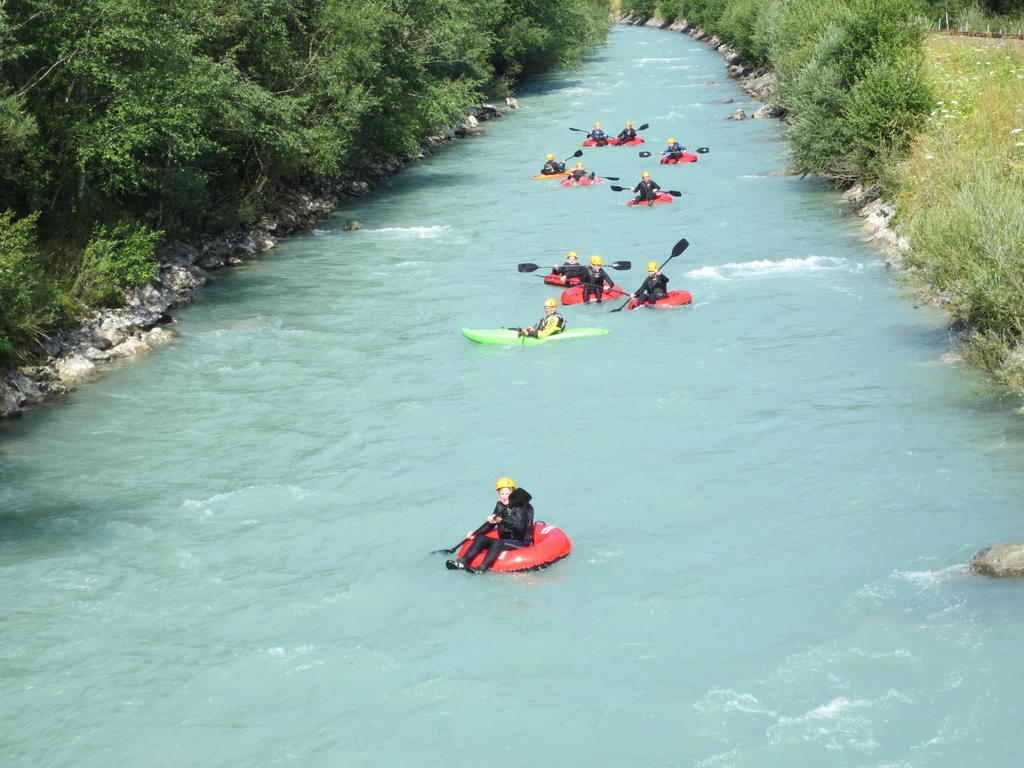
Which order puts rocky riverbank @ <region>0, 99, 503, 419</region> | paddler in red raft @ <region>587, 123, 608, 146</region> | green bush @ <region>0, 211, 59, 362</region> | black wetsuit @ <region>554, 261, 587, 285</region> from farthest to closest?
paddler in red raft @ <region>587, 123, 608, 146</region> < black wetsuit @ <region>554, 261, 587, 285</region> < rocky riverbank @ <region>0, 99, 503, 419</region> < green bush @ <region>0, 211, 59, 362</region>

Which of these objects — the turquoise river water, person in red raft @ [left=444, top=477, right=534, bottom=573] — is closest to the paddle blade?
the turquoise river water

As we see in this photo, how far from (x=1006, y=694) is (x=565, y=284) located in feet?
46.4

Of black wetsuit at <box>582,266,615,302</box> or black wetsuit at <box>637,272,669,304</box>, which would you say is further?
black wetsuit at <box>582,266,615,302</box>

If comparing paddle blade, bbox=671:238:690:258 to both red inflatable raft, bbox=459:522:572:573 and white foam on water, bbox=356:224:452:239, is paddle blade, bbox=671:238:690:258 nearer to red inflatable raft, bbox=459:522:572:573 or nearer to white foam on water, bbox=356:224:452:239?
white foam on water, bbox=356:224:452:239

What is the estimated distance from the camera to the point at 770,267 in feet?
75.1

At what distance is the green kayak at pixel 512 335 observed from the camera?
1897cm

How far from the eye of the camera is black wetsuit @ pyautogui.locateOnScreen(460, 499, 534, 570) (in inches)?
471

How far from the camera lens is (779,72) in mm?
36938

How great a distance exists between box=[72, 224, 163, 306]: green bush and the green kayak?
6060 millimetres

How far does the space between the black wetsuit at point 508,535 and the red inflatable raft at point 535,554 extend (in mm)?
48

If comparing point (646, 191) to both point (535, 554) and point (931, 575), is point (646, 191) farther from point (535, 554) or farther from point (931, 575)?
point (931, 575)

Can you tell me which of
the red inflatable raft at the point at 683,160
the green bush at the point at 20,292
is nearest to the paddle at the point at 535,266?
the green bush at the point at 20,292

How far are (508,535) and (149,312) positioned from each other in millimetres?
10896

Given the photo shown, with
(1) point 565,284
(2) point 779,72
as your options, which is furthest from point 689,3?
(1) point 565,284
